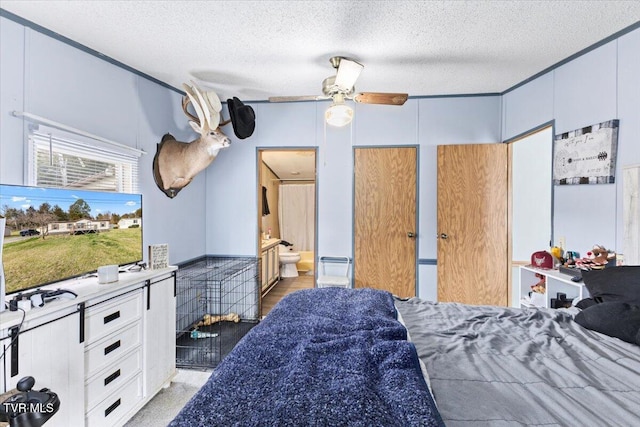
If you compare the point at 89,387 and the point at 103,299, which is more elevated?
the point at 103,299

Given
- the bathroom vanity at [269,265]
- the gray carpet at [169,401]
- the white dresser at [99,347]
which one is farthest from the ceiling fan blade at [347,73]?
the gray carpet at [169,401]

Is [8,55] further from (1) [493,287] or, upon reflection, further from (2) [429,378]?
(1) [493,287]

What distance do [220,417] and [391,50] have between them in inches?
104

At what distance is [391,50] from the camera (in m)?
2.38

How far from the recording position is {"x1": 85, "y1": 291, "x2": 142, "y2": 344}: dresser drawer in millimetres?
1664

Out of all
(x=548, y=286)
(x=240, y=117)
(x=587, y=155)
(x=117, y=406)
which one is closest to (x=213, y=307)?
(x=117, y=406)

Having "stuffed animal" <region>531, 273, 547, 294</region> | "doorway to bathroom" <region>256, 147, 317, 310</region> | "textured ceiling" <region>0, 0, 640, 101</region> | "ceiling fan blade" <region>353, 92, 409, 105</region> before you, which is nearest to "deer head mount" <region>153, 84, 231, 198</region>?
"textured ceiling" <region>0, 0, 640, 101</region>

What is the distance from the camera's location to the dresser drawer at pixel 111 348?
5.46 ft

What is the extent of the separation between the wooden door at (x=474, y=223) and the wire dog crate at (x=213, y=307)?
7.91 ft

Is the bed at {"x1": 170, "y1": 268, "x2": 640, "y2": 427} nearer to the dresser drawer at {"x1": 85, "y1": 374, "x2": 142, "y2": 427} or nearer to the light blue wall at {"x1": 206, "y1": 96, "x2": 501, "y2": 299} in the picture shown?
the dresser drawer at {"x1": 85, "y1": 374, "x2": 142, "y2": 427}

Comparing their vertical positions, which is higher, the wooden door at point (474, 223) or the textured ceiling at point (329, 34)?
the textured ceiling at point (329, 34)

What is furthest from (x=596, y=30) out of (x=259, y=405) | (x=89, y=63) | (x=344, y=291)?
(x=89, y=63)

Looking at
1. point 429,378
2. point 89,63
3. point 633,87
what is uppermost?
point 89,63

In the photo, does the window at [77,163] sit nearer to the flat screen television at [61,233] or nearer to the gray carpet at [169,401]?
the flat screen television at [61,233]
